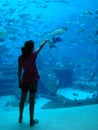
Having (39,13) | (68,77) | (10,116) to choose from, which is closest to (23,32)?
(39,13)

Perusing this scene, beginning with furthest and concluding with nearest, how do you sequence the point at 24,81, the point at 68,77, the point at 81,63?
the point at 81,63 → the point at 68,77 → the point at 24,81

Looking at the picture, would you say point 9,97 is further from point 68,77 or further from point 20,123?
point 20,123

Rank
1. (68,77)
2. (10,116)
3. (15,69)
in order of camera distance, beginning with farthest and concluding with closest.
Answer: (68,77), (15,69), (10,116)

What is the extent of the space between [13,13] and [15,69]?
2362mm

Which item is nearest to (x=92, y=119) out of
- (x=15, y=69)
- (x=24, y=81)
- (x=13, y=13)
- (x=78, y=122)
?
(x=78, y=122)

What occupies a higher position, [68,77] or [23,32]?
[23,32]

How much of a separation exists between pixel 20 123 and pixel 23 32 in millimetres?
9355

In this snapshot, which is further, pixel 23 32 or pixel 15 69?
pixel 23 32

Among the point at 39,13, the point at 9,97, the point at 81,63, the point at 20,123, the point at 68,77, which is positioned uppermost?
the point at 20,123

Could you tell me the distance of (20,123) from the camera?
5160mm

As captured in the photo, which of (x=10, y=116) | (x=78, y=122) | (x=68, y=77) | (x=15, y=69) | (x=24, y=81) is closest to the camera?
(x=24, y=81)

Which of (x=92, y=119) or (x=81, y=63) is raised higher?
(x=92, y=119)

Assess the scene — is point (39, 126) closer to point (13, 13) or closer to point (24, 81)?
point (24, 81)

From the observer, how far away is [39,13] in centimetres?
1373
